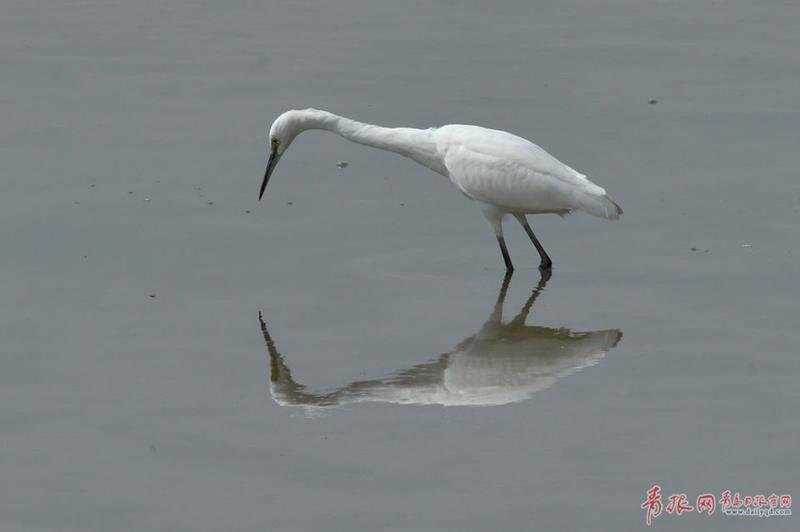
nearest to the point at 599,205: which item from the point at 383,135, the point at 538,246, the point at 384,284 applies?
the point at 538,246

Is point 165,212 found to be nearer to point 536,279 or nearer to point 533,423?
point 536,279

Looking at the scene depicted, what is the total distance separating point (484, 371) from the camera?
9156mm

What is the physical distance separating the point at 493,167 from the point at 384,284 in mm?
1310

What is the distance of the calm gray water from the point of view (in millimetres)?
7391

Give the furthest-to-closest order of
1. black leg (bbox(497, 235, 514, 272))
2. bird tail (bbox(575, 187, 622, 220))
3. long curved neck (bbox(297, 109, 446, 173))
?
long curved neck (bbox(297, 109, 446, 173)) → black leg (bbox(497, 235, 514, 272)) → bird tail (bbox(575, 187, 622, 220))

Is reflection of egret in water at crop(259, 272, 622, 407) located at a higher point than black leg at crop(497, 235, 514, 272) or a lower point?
lower

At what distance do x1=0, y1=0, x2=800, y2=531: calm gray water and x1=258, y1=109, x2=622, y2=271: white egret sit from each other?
1.23 ft

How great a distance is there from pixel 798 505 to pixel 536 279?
433cm

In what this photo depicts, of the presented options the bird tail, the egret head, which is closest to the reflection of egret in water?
the bird tail

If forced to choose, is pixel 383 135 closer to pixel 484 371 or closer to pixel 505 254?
pixel 505 254

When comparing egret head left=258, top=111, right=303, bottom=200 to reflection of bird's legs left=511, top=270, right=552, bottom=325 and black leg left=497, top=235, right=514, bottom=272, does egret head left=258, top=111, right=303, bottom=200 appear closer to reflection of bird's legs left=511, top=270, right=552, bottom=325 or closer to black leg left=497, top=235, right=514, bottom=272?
black leg left=497, top=235, right=514, bottom=272

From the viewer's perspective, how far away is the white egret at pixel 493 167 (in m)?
11.1

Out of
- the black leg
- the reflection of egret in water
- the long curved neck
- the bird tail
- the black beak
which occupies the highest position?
the long curved neck

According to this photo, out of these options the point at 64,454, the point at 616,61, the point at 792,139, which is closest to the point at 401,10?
the point at 616,61
